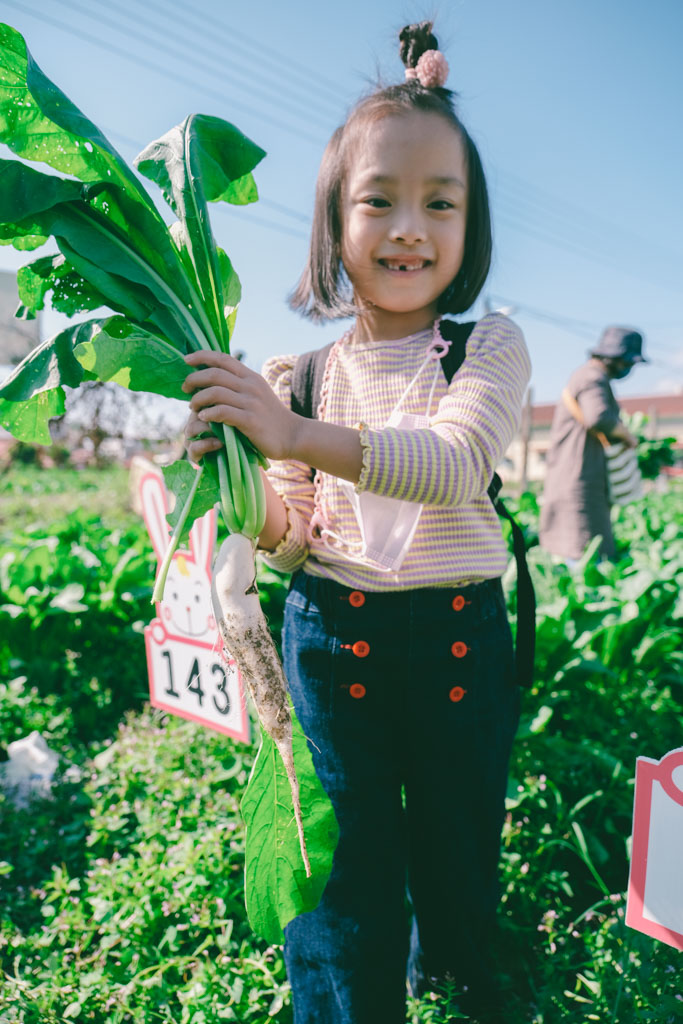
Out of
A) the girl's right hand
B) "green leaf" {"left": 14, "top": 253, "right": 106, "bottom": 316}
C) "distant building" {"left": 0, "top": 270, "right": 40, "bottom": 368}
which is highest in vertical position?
"distant building" {"left": 0, "top": 270, "right": 40, "bottom": 368}

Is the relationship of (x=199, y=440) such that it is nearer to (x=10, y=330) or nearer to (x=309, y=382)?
(x=309, y=382)

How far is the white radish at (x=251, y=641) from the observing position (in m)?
1.03

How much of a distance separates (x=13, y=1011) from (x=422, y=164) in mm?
1800

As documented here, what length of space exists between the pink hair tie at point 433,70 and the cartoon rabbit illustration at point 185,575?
3.50 ft

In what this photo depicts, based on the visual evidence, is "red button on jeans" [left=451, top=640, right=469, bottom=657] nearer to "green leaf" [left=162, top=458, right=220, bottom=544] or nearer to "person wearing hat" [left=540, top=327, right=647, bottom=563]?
"green leaf" [left=162, top=458, right=220, bottom=544]

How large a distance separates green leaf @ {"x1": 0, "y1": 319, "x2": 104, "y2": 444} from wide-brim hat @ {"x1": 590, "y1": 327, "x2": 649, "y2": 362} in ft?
10.7

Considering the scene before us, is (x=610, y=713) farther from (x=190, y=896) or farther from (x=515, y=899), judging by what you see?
(x=190, y=896)

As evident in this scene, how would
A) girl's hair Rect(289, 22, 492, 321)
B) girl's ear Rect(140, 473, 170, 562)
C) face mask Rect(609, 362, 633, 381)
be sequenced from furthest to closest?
1. face mask Rect(609, 362, 633, 381)
2. girl's ear Rect(140, 473, 170, 562)
3. girl's hair Rect(289, 22, 492, 321)

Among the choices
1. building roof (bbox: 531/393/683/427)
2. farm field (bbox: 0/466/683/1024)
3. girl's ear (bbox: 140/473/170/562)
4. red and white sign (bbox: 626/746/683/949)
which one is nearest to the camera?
red and white sign (bbox: 626/746/683/949)

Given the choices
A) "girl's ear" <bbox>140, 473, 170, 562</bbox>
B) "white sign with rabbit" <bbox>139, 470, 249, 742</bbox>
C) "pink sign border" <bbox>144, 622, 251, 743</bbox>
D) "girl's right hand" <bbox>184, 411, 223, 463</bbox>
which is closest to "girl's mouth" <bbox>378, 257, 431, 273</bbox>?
"girl's right hand" <bbox>184, 411, 223, 463</bbox>

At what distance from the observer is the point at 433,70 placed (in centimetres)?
125

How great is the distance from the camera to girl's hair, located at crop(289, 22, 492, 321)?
1.23 metres

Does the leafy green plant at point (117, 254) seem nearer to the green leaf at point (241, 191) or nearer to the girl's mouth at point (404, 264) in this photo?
the green leaf at point (241, 191)

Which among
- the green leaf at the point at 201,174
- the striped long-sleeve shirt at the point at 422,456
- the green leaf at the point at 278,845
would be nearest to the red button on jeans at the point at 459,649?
the striped long-sleeve shirt at the point at 422,456
